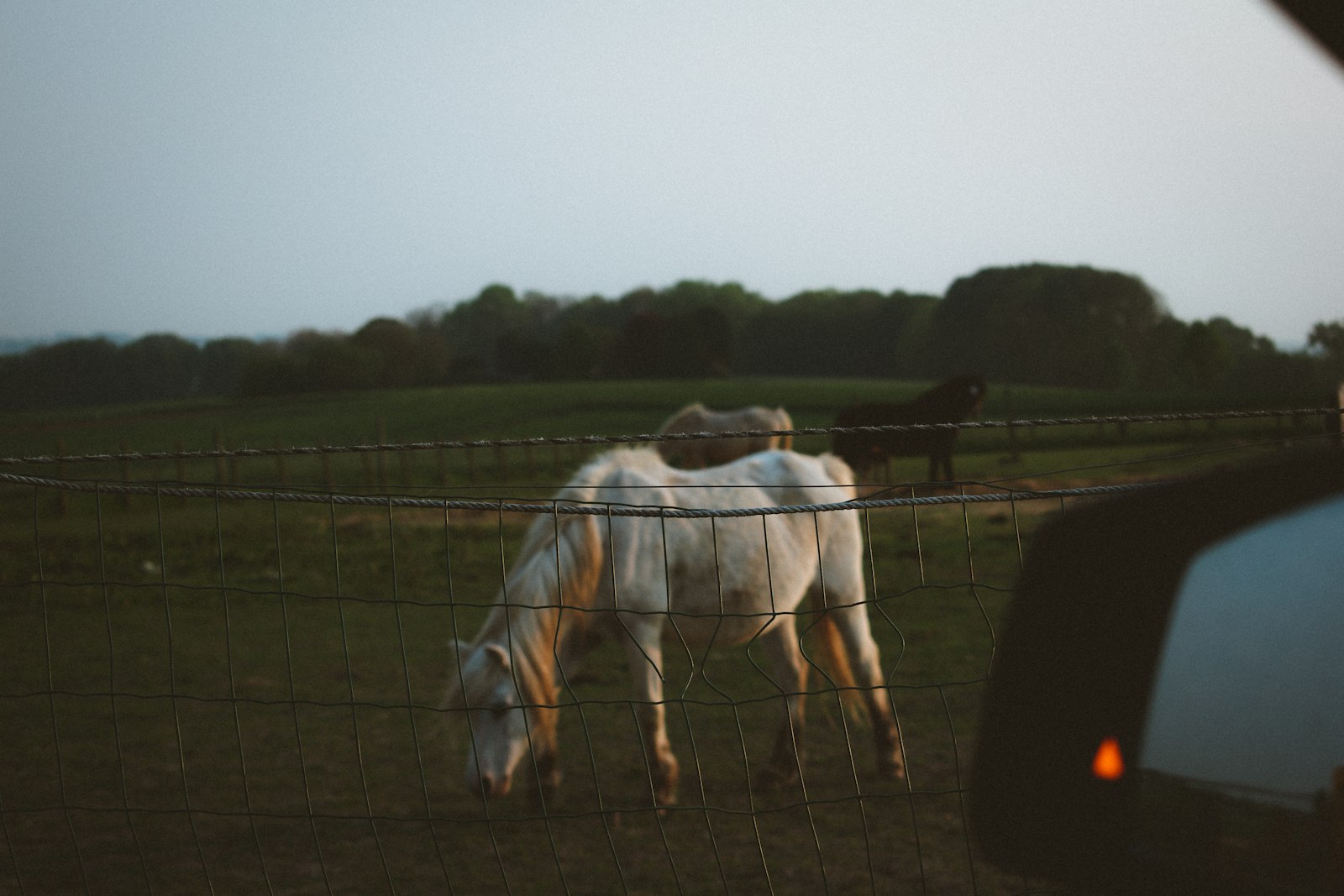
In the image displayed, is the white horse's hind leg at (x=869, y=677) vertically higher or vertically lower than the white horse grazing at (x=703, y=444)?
lower

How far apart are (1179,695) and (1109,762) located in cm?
9

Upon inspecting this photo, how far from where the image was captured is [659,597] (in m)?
4.85

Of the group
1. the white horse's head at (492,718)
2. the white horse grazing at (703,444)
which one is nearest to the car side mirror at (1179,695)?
the white horse's head at (492,718)

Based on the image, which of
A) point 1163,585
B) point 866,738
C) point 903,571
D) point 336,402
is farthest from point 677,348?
point 1163,585


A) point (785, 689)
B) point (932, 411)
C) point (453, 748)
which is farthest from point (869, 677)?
point (932, 411)

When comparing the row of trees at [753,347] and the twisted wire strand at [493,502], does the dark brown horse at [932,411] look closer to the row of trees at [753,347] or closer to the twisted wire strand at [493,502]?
the twisted wire strand at [493,502]

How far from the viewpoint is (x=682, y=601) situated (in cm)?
502

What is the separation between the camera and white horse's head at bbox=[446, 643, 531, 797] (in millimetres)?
4328

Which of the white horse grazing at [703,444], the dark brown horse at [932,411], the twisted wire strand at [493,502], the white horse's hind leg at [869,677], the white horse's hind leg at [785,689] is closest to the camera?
the twisted wire strand at [493,502]

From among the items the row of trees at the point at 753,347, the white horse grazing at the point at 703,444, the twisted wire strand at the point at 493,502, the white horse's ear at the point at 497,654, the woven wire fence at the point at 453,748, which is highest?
the row of trees at the point at 753,347

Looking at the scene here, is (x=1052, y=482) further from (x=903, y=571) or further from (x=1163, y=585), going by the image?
(x=1163, y=585)

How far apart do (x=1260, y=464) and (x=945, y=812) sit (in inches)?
164

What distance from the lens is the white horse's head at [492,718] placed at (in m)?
4.33

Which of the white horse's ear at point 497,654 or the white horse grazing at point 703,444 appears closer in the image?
the white horse's ear at point 497,654
